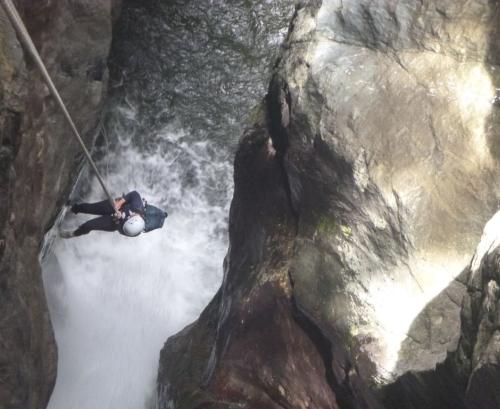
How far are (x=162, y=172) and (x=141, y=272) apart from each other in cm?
204

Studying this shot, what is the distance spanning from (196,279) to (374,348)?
5828mm

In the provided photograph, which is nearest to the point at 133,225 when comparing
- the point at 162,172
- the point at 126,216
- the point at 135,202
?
the point at 126,216

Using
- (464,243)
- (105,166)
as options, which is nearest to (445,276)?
(464,243)

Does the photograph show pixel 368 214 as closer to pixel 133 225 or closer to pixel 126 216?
pixel 133 225

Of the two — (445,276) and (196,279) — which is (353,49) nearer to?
(445,276)

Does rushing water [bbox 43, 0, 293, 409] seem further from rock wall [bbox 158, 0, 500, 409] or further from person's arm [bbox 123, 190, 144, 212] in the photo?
rock wall [bbox 158, 0, 500, 409]

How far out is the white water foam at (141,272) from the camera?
8.91 meters

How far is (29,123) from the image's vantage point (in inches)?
183

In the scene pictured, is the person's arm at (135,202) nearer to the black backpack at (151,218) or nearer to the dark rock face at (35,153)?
the black backpack at (151,218)

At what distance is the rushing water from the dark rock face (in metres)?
2.75

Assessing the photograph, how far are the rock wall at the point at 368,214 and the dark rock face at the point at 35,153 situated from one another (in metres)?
1.88

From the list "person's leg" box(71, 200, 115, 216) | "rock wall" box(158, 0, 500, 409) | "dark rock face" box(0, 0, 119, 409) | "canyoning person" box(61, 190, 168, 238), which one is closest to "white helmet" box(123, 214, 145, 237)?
"canyoning person" box(61, 190, 168, 238)

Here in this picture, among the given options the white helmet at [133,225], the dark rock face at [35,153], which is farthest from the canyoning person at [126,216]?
the dark rock face at [35,153]

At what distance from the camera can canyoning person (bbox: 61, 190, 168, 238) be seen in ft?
20.0
